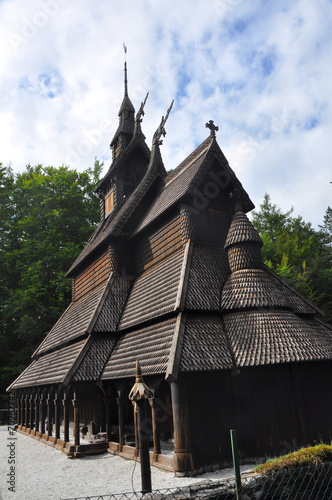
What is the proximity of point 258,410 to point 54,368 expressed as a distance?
7.65 meters

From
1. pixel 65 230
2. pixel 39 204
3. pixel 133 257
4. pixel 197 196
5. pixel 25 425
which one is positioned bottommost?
pixel 25 425

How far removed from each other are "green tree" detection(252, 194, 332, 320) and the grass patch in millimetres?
19081

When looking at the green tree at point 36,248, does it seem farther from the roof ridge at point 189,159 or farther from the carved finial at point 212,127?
the carved finial at point 212,127

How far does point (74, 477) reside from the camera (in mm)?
8227

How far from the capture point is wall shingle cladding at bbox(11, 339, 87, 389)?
12023mm

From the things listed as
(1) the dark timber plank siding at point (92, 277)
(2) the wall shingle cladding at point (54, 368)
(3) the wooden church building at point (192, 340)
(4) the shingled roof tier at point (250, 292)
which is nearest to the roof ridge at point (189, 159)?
(3) the wooden church building at point (192, 340)

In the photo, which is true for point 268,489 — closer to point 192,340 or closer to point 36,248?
point 192,340

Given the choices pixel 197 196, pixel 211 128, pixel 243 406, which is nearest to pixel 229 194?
pixel 197 196

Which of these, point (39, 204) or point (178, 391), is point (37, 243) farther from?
point (178, 391)

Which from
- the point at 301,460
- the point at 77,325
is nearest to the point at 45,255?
the point at 77,325

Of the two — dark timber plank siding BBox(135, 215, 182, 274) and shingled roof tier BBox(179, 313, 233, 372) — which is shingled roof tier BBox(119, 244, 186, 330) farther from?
shingled roof tier BBox(179, 313, 233, 372)

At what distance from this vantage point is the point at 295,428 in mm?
8945

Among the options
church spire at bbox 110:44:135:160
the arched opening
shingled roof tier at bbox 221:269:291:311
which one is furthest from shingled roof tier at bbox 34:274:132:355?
church spire at bbox 110:44:135:160

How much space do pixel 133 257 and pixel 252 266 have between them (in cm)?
579
